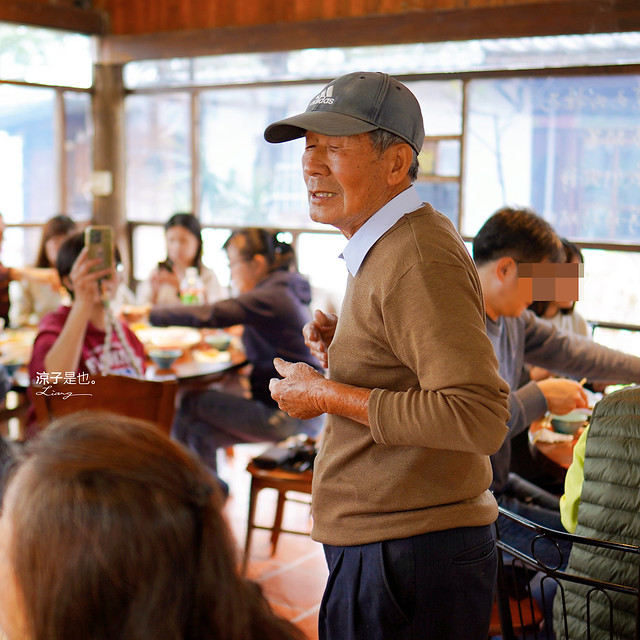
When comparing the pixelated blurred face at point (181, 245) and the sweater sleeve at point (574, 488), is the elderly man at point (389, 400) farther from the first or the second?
the pixelated blurred face at point (181, 245)

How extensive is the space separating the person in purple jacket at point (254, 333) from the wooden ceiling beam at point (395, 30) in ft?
6.56

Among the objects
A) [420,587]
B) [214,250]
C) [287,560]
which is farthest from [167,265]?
[420,587]

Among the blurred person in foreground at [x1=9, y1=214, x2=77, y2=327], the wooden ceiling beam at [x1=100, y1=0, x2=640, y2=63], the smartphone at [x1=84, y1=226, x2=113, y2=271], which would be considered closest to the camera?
the smartphone at [x1=84, y1=226, x2=113, y2=271]

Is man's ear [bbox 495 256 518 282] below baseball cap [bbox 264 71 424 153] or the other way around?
below

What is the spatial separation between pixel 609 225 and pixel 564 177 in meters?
0.39

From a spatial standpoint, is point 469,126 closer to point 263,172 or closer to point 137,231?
point 263,172

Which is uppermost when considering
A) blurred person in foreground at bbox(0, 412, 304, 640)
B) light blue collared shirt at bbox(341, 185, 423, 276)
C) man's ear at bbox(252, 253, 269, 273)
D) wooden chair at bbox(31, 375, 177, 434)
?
light blue collared shirt at bbox(341, 185, 423, 276)

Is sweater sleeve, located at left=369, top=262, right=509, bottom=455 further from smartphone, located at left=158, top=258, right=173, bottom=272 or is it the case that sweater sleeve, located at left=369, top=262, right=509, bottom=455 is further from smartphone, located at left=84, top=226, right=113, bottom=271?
smartphone, located at left=158, top=258, right=173, bottom=272

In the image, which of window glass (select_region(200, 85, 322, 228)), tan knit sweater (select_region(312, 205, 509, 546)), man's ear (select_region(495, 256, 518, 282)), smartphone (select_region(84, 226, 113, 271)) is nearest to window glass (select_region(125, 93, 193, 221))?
window glass (select_region(200, 85, 322, 228))

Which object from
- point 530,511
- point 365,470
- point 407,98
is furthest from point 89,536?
point 530,511

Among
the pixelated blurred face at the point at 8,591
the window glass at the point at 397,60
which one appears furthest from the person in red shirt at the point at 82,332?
the window glass at the point at 397,60

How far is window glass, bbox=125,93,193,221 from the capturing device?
5988mm

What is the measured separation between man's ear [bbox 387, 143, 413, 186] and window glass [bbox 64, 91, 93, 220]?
5279mm

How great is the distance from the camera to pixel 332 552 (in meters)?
A: 1.34
